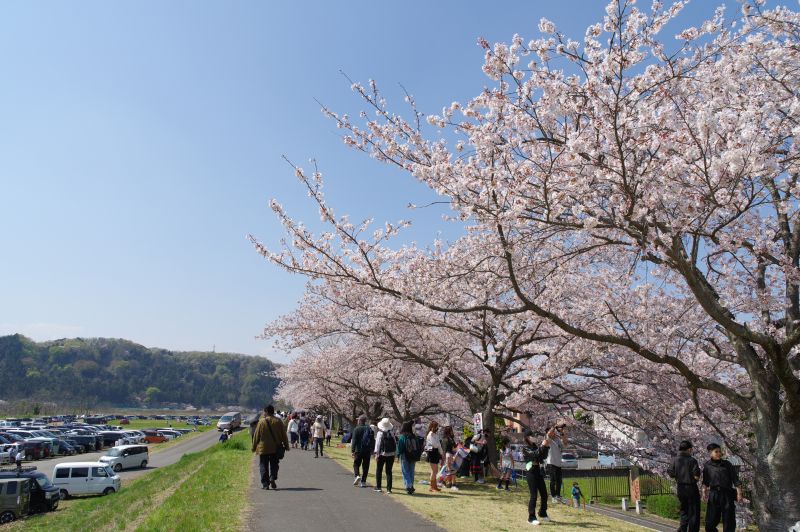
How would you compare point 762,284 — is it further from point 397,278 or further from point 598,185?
point 397,278

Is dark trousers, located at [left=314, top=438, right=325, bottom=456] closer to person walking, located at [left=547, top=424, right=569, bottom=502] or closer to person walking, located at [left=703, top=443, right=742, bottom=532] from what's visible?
person walking, located at [left=547, top=424, right=569, bottom=502]

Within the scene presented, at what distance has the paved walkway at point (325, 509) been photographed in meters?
7.78

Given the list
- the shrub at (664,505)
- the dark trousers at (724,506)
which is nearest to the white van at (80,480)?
the shrub at (664,505)

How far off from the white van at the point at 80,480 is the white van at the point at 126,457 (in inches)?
356

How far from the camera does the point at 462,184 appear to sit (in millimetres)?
7602

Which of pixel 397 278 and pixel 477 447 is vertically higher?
pixel 397 278

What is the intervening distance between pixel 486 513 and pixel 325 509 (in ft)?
8.54

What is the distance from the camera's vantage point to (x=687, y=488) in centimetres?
848

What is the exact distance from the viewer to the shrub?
75.4 ft

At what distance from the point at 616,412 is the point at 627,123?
10121 mm

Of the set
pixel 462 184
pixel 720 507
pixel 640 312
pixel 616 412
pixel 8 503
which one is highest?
pixel 462 184

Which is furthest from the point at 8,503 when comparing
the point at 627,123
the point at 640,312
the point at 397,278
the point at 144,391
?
the point at 144,391

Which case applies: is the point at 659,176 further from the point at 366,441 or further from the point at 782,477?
the point at 366,441

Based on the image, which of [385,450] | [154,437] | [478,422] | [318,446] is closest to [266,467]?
[385,450]
